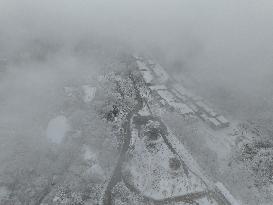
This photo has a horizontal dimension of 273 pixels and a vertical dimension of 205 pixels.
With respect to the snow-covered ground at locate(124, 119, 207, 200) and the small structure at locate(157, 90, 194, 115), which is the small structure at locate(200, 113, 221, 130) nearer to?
the small structure at locate(157, 90, 194, 115)

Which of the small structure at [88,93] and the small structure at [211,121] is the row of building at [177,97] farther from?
the small structure at [88,93]

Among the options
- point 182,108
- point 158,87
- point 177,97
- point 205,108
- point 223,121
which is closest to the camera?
point 223,121

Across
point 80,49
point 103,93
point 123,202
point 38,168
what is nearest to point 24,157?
point 38,168

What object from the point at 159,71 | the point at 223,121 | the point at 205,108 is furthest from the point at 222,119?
the point at 159,71

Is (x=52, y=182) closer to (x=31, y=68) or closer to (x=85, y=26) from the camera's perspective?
(x=31, y=68)

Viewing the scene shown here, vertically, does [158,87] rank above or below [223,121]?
below

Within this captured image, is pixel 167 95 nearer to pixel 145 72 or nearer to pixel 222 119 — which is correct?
pixel 145 72

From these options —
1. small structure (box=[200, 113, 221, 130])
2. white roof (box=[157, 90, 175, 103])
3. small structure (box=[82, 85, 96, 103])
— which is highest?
small structure (box=[200, 113, 221, 130])

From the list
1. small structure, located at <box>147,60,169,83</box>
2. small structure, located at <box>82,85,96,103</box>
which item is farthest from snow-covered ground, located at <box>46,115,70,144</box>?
small structure, located at <box>147,60,169,83</box>
